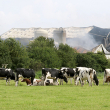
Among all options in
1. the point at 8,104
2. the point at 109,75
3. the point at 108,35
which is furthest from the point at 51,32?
the point at 8,104

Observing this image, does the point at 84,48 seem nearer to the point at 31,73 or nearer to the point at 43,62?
the point at 43,62

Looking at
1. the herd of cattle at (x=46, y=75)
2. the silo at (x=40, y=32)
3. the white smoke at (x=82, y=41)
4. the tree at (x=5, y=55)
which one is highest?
the silo at (x=40, y=32)

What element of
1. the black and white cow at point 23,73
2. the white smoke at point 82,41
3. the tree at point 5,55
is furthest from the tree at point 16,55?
the white smoke at point 82,41

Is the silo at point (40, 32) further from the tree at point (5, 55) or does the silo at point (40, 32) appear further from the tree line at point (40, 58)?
the tree at point (5, 55)

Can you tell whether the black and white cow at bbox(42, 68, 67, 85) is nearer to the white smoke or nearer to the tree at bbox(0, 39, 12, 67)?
the tree at bbox(0, 39, 12, 67)

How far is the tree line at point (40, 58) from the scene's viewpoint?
56562mm

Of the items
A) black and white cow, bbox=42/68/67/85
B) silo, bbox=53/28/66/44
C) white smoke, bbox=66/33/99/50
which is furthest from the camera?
white smoke, bbox=66/33/99/50

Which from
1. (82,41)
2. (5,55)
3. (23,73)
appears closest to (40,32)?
(82,41)

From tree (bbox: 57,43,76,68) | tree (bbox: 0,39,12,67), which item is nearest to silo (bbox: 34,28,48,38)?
tree (bbox: 57,43,76,68)

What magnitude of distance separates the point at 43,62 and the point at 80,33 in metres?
80.9

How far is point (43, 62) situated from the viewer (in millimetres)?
73188

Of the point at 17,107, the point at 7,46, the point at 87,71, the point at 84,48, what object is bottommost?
the point at 17,107

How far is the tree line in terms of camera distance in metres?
56.6

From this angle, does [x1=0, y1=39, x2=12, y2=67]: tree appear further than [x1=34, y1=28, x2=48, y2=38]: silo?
No
